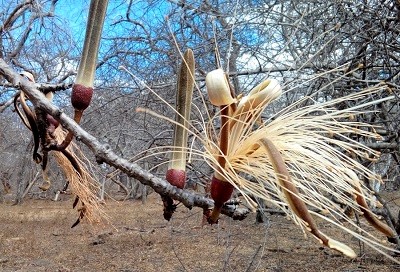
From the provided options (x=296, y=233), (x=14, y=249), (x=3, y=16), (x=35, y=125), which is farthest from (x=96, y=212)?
(x=14, y=249)

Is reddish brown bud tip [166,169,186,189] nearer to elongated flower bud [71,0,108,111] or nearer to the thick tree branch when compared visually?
the thick tree branch

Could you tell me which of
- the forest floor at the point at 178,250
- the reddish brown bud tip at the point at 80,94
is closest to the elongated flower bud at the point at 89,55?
the reddish brown bud tip at the point at 80,94

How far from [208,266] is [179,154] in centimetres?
555

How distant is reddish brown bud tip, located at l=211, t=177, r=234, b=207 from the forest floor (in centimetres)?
396

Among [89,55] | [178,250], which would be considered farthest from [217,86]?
[178,250]

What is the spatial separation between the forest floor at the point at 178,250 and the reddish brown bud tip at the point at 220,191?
3961 mm

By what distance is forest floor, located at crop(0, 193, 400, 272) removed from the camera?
18.3 feet

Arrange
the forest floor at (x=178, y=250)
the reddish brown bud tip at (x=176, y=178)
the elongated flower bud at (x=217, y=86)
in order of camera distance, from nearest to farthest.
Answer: the elongated flower bud at (x=217, y=86) < the reddish brown bud tip at (x=176, y=178) < the forest floor at (x=178, y=250)

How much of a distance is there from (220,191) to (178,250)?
22.4 feet

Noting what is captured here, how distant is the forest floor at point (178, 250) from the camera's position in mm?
5582

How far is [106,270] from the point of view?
6.39 m

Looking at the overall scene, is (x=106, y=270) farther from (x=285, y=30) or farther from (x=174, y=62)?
(x=285, y=30)

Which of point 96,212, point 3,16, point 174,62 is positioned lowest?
point 96,212

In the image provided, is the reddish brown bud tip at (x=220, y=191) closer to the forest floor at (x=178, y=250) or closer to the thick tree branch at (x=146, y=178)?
the thick tree branch at (x=146, y=178)
